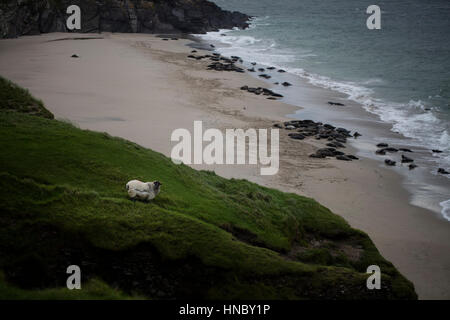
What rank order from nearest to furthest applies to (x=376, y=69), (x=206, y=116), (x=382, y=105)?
(x=206, y=116), (x=382, y=105), (x=376, y=69)

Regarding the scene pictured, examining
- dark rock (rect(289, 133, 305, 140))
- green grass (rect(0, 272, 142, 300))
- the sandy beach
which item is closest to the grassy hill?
green grass (rect(0, 272, 142, 300))

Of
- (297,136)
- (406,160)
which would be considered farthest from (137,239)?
(297,136)

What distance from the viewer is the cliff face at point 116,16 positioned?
190 ft

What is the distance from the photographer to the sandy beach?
53.4 ft

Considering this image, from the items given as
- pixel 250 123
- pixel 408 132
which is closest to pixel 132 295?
pixel 250 123

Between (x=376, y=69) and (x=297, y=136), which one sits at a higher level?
(x=376, y=69)

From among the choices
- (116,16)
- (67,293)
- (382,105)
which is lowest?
(67,293)

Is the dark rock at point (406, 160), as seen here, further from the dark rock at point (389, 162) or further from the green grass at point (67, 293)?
the green grass at point (67, 293)

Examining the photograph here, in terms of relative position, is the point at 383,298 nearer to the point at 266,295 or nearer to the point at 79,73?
the point at 266,295

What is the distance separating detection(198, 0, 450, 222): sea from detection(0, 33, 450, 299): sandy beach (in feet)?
6.95

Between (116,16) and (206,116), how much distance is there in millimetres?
48768

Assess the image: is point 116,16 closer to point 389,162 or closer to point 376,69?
point 376,69

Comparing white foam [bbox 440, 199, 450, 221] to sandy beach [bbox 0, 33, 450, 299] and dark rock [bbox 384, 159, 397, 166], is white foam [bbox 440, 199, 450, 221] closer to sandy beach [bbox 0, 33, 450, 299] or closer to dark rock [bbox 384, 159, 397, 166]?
sandy beach [bbox 0, 33, 450, 299]

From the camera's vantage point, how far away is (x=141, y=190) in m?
9.13
